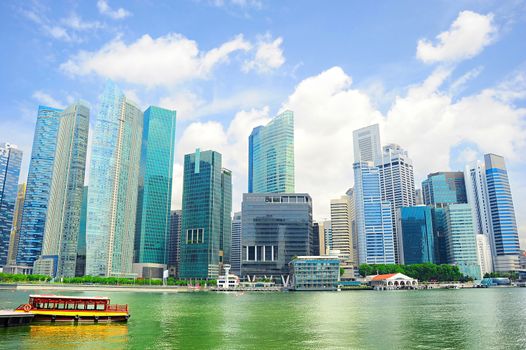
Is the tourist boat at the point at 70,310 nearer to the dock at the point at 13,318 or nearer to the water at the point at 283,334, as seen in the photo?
the dock at the point at 13,318

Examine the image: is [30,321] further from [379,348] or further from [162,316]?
[379,348]

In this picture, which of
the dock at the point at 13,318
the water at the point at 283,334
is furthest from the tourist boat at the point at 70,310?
the water at the point at 283,334

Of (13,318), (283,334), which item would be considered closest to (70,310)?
(13,318)

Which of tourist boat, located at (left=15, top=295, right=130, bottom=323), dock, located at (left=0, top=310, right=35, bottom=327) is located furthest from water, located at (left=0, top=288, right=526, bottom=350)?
tourist boat, located at (left=15, top=295, right=130, bottom=323)

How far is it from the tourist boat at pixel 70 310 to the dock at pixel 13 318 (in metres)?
1.66

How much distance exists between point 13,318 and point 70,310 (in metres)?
8.65

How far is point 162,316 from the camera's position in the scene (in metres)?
88.2

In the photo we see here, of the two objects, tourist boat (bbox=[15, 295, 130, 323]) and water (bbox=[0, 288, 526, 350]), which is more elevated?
tourist boat (bbox=[15, 295, 130, 323])

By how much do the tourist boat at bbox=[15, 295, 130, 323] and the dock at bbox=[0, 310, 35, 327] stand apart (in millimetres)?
1665

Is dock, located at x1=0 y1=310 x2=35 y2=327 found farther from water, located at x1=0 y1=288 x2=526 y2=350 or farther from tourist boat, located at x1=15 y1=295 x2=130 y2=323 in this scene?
water, located at x1=0 y1=288 x2=526 y2=350

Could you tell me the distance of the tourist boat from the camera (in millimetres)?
70750

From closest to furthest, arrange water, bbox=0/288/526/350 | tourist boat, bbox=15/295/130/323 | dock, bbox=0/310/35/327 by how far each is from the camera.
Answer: water, bbox=0/288/526/350 → dock, bbox=0/310/35/327 → tourist boat, bbox=15/295/130/323

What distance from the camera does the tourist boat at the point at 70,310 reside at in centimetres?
7075

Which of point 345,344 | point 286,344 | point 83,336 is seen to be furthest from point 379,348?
point 83,336
